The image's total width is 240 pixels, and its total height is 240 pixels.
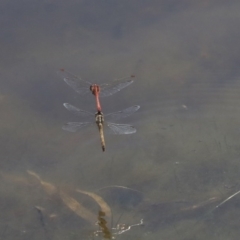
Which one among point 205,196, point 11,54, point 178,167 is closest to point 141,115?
point 178,167

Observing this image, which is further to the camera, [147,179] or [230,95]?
[230,95]

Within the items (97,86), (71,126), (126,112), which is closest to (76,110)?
(71,126)

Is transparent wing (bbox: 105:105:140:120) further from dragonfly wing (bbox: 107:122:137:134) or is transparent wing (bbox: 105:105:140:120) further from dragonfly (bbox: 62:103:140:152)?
dragonfly wing (bbox: 107:122:137:134)

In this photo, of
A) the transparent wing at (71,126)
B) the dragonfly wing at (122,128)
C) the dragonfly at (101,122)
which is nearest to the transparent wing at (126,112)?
the dragonfly at (101,122)

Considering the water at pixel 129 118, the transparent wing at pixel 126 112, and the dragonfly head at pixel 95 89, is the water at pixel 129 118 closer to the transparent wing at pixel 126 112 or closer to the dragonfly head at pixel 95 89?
the transparent wing at pixel 126 112

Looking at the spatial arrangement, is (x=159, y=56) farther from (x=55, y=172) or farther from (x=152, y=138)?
(x=55, y=172)

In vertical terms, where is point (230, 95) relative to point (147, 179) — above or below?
above
